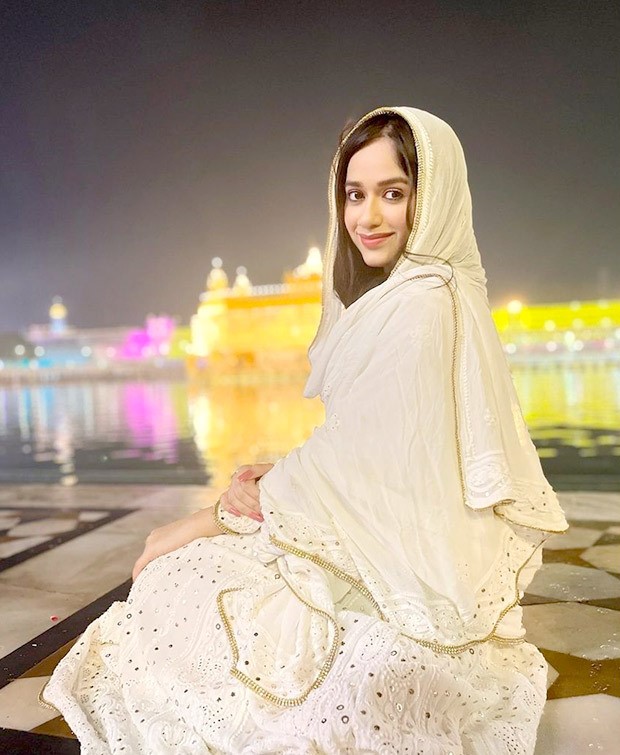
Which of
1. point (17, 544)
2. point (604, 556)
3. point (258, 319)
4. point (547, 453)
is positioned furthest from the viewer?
point (258, 319)

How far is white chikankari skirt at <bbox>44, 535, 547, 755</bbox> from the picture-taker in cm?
79

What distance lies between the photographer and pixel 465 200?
0.89m

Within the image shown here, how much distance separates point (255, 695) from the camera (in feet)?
2.79

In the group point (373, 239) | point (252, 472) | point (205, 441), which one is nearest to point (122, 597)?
point (252, 472)

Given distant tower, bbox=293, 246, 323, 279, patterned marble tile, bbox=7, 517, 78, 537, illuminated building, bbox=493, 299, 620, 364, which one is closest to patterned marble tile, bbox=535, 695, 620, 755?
patterned marble tile, bbox=7, 517, 78, 537

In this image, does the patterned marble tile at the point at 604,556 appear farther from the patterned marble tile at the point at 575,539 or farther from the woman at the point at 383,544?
the woman at the point at 383,544

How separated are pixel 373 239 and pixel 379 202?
5cm

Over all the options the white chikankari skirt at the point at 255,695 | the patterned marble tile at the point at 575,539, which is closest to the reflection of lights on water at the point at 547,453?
the patterned marble tile at the point at 575,539

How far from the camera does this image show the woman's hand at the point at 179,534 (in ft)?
3.19

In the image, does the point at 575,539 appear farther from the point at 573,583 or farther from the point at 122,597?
the point at 122,597

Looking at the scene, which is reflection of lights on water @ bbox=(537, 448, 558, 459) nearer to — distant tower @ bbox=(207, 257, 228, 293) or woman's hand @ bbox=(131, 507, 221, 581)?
woman's hand @ bbox=(131, 507, 221, 581)

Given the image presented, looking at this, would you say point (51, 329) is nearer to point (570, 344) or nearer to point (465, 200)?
point (570, 344)

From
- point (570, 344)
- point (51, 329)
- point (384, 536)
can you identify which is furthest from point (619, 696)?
point (51, 329)

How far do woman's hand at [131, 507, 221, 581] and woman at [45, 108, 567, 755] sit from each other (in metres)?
0.04
